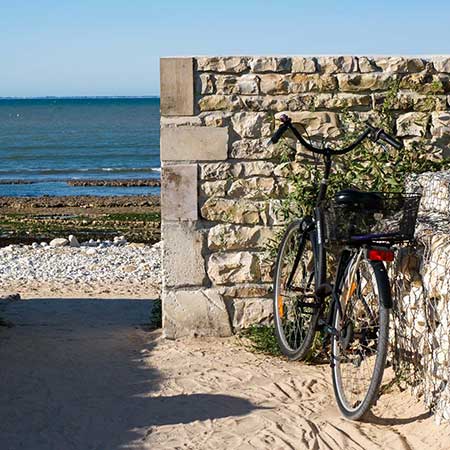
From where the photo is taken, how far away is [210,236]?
6.71 metres

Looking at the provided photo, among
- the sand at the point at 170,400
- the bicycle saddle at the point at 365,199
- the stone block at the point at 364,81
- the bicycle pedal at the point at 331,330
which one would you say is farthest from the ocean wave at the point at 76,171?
the bicycle saddle at the point at 365,199

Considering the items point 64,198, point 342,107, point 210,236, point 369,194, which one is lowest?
point 64,198

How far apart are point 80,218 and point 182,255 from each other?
13.3 m

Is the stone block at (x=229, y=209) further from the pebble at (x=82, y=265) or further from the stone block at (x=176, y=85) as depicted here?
the pebble at (x=82, y=265)

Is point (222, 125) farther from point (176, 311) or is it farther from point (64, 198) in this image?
point (64, 198)

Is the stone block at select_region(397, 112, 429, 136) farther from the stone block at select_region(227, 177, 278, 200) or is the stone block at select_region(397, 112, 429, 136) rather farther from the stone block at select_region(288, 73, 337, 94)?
the stone block at select_region(227, 177, 278, 200)

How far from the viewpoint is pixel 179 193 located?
262 inches

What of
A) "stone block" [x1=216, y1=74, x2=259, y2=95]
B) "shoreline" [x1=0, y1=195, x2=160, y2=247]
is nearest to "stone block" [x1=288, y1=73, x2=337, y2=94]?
"stone block" [x1=216, y1=74, x2=259, y2=95]

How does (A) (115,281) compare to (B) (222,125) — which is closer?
(B) (222,125)

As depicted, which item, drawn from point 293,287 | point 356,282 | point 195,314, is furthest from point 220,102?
point 356,282

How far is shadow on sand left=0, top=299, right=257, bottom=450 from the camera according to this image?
499 centimetres

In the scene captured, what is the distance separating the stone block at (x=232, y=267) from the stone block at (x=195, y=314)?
13 cm

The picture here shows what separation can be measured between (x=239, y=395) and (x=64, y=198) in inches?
719

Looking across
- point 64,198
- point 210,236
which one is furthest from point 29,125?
point 210,236
